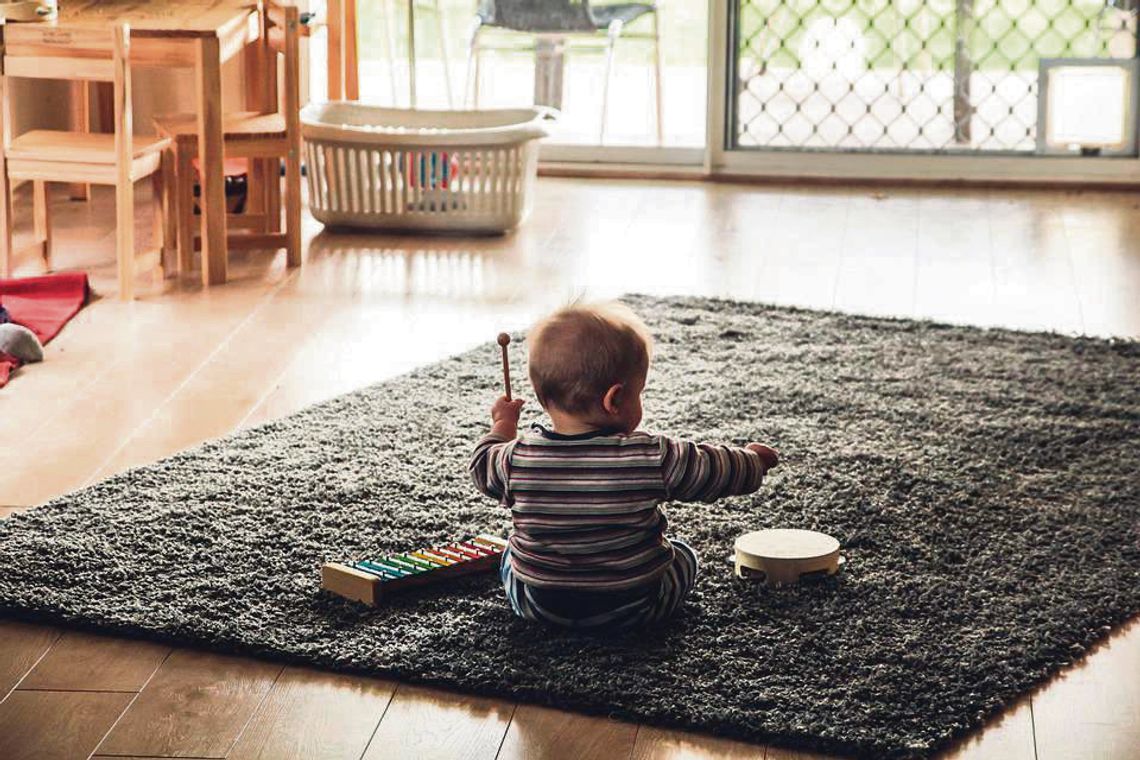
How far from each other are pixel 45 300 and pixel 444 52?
2.10m

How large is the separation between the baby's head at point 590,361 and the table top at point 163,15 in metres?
2.15

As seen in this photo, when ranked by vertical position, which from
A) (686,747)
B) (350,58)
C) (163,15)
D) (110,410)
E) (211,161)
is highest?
(163,15)

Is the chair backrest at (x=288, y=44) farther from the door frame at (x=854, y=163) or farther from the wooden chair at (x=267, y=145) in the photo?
the door frame at (x=854, y=163)

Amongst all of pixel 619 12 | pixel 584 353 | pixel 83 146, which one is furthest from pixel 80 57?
pixel 584 353

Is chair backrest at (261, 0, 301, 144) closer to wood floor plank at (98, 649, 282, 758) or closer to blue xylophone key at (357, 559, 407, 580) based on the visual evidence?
blue xylophone key at (357, 559, 407, 580)

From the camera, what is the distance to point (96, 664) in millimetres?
1986

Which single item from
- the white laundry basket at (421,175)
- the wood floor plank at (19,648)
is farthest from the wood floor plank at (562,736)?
the white laundry basket at (421,175)

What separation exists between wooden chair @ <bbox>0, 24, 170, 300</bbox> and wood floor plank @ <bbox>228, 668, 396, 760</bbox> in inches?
80.8

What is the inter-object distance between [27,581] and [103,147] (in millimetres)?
1869

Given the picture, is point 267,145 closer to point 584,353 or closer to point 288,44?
point 288,44

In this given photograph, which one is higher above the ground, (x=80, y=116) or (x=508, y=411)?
→ (x=80, y=116)

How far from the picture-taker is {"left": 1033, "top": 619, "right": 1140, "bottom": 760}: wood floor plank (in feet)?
5.89

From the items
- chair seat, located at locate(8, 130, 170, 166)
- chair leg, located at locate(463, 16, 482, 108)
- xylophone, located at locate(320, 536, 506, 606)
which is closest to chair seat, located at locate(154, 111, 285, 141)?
chair seat, located at locate(8, 130, 170, 166)

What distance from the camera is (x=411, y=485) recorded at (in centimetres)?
256
